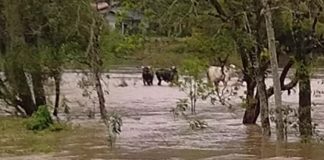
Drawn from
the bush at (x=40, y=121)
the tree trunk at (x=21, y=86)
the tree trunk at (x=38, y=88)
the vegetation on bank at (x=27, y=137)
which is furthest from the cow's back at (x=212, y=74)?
the tree trunk at (x=21, y=86)

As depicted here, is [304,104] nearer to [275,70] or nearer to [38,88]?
[275,70]

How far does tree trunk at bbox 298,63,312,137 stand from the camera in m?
19.5

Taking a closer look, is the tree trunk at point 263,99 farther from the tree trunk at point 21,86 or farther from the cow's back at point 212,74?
the tree trunk at point 21,86

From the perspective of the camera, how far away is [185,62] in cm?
1991

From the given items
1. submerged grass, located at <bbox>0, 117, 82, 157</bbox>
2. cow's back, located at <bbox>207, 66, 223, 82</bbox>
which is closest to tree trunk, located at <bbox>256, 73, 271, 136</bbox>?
cow's back, located at <bbox>207, 66, 223, 82</bbox>

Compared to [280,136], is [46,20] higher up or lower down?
higher up

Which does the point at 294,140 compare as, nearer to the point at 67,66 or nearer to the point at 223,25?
the point at 223,25

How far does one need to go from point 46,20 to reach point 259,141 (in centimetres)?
699

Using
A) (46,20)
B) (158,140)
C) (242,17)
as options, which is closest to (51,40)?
(46,20)

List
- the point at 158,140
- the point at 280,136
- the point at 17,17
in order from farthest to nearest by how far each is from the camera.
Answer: the point at 17,17 → the point at 158,140 → the point at 280,136

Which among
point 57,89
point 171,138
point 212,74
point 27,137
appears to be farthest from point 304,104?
point 57,89

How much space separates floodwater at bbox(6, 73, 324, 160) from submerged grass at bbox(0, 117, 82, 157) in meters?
0.39

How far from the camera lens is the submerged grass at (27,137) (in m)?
17.9

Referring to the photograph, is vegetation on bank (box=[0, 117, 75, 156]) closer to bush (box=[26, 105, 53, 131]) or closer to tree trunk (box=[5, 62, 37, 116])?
bush (box=[26, 105, 53, 131])
